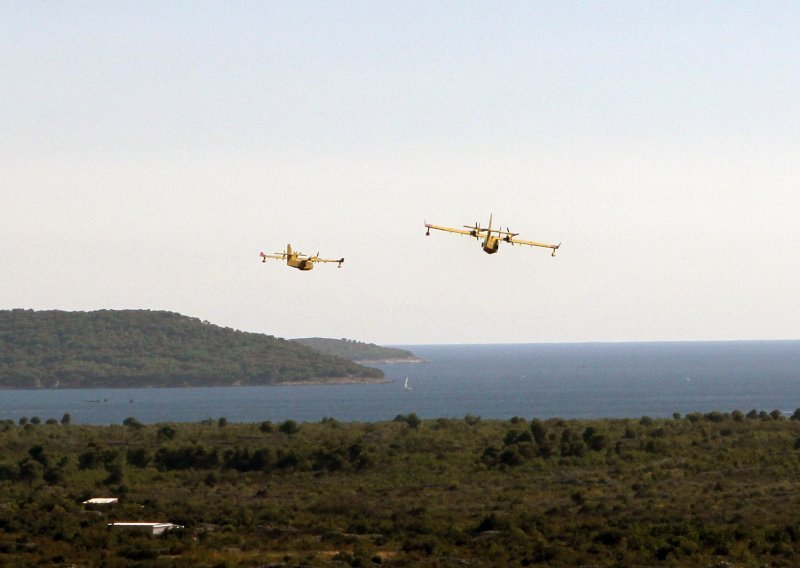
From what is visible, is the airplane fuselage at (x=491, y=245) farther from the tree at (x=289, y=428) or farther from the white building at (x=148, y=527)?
the tree at (x=289, y=428)

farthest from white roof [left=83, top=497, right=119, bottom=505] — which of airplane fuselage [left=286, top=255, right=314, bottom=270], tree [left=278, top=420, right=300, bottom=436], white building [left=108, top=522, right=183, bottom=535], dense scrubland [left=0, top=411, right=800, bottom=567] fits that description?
tree [left=278, top=420, right=300, bottom=436]

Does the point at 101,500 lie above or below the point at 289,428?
below

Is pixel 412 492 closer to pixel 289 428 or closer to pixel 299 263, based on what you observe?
pixel 299 263

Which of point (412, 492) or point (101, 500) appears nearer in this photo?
point (101, 500)

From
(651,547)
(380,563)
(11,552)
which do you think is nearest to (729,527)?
(651,547)

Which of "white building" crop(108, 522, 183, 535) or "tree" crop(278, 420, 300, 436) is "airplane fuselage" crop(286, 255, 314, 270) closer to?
"white building" crop(108, 522, 183, 535)

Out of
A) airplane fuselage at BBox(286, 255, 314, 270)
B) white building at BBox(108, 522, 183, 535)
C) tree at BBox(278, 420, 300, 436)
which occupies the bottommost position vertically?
white building at BBox(108, 522, 183, 535)

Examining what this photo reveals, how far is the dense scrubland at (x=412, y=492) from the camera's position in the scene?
167 ft

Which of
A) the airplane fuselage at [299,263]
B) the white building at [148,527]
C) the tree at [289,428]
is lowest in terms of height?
the white building at [148,527]

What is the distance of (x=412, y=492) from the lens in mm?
70375

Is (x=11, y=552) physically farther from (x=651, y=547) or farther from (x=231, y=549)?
(x=651, y=547)

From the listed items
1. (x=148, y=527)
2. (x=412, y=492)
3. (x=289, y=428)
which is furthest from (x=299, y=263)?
(x=289, y=428)

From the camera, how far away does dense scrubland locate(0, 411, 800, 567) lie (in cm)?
5100

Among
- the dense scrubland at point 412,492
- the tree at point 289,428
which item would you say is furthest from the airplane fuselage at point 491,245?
the tree at point 289,428
